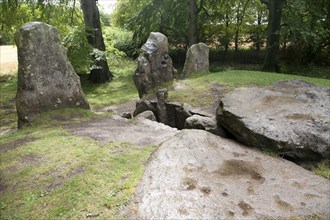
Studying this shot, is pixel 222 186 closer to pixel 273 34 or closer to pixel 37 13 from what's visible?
pixel 273 34

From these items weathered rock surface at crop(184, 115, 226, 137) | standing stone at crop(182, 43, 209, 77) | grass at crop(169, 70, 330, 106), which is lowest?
weathered rock surface at crop(184, 115, 226, 137)

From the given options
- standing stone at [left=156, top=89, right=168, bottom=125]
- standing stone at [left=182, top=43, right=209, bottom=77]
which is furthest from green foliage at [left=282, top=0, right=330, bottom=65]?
standing stone at [left=156, top=89, right=168, bottom=125]

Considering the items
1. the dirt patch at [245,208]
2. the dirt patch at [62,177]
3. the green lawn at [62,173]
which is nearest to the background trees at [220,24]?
the green lawn at [62,173]

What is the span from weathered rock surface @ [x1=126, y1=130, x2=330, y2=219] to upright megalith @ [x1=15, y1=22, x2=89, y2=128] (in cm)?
Answer: 414

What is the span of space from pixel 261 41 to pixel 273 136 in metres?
16.1

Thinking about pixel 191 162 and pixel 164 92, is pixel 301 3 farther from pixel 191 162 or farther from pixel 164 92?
pixel 191 162

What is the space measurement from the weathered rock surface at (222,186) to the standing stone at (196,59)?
7.79 meters

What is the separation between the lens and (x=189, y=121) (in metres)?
6.24

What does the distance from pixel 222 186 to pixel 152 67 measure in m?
7.42

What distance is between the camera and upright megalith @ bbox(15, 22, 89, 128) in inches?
280

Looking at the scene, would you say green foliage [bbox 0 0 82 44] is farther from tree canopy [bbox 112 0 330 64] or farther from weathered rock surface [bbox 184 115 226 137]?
weathered rock surface [bbox 184 115 226 137]

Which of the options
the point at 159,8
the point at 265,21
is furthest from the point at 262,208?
the point at 265,21

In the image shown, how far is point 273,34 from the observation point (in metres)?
14.5

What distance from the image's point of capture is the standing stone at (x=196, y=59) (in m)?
12.2
